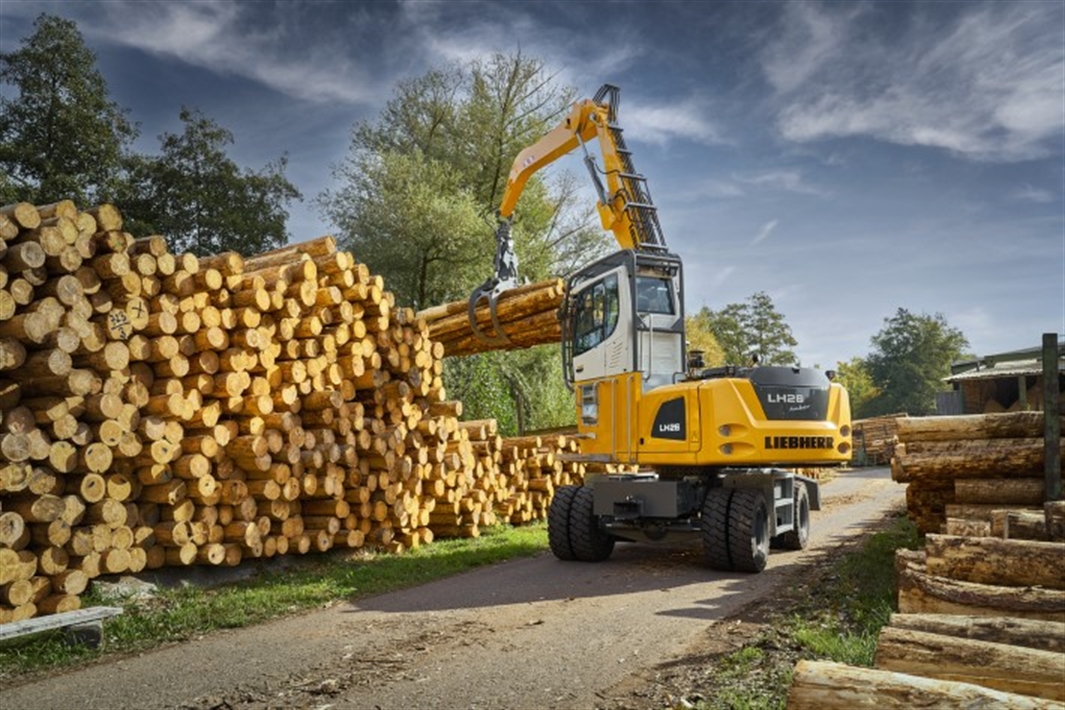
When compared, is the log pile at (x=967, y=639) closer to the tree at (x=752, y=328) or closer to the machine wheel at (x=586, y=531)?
the machine wheel at (x=586, y=531)

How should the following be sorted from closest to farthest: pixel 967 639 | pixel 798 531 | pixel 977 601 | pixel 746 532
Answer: pixel 967 639, pixel 977 601, pixel 746 532, pixel 798 531

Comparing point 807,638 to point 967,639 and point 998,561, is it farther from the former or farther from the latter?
point 967,639

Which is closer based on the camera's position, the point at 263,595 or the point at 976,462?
the point at 976,462

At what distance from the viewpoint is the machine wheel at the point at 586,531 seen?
10.7m

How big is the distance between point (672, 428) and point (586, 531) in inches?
70.2

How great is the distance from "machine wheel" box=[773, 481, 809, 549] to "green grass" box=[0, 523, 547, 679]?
A: 332 cm

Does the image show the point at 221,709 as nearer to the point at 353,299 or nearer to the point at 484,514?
the point at 353,299

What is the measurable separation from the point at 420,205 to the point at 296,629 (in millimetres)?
18706

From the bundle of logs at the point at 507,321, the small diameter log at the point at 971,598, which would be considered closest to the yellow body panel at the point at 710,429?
the bundle of logs at the point at 507,321

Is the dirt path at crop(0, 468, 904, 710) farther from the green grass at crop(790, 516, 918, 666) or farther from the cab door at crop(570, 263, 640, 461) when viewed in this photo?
the cab door at crop(570, 263, 640, 461)

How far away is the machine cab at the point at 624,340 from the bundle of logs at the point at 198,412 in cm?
287

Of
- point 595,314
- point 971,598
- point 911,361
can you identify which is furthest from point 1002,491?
point 911,361

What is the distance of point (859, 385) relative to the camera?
227ft

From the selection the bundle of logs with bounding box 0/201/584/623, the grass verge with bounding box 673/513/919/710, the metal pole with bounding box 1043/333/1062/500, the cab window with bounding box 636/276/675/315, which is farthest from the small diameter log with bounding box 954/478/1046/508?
the bundle of logs with bounding box 0/201/584/623
